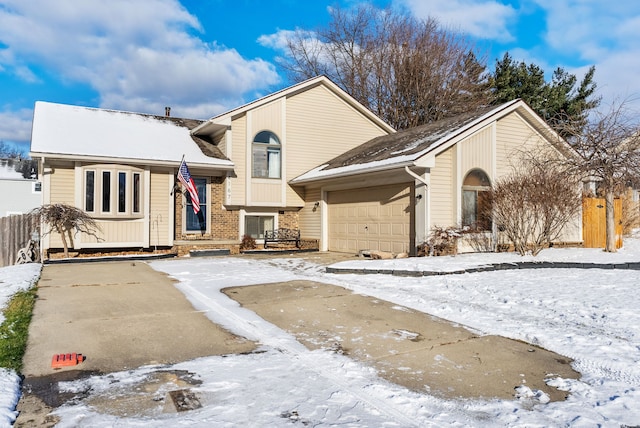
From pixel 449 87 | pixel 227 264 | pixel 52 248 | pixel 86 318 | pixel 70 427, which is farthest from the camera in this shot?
pixel 449 87

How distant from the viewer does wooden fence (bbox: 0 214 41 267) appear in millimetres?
14008

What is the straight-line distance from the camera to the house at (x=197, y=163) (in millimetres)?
13938

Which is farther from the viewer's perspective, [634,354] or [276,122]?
[276,122]

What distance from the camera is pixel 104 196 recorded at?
46.3 feet

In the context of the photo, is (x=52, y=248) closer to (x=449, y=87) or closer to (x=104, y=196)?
(x=104, y=196)

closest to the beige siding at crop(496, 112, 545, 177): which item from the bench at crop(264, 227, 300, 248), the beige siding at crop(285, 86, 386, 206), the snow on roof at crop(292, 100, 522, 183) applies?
the snow on roof at crop(292, 100, 522, 183)

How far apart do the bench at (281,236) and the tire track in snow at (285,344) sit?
8.93 metres

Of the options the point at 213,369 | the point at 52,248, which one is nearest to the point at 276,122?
→ the point at 52,248

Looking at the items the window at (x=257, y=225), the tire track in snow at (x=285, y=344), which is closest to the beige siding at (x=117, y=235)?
the window at (x=257, y=225)

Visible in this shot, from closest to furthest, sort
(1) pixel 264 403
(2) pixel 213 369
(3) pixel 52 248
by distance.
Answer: (1) pixel 264 403 < (2) pixel 213 369 < (3) pixel 52 248

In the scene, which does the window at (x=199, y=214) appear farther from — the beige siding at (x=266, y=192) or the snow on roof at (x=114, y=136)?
the beige siding at (x=266, y=192)

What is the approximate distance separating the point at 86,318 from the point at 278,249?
35.7 ft

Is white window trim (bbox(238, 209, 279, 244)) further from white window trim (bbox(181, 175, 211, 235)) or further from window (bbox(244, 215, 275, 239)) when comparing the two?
white window trim (bbox(181, 175, 211, 235))

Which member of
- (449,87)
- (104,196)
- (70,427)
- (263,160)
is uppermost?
(449,87)
